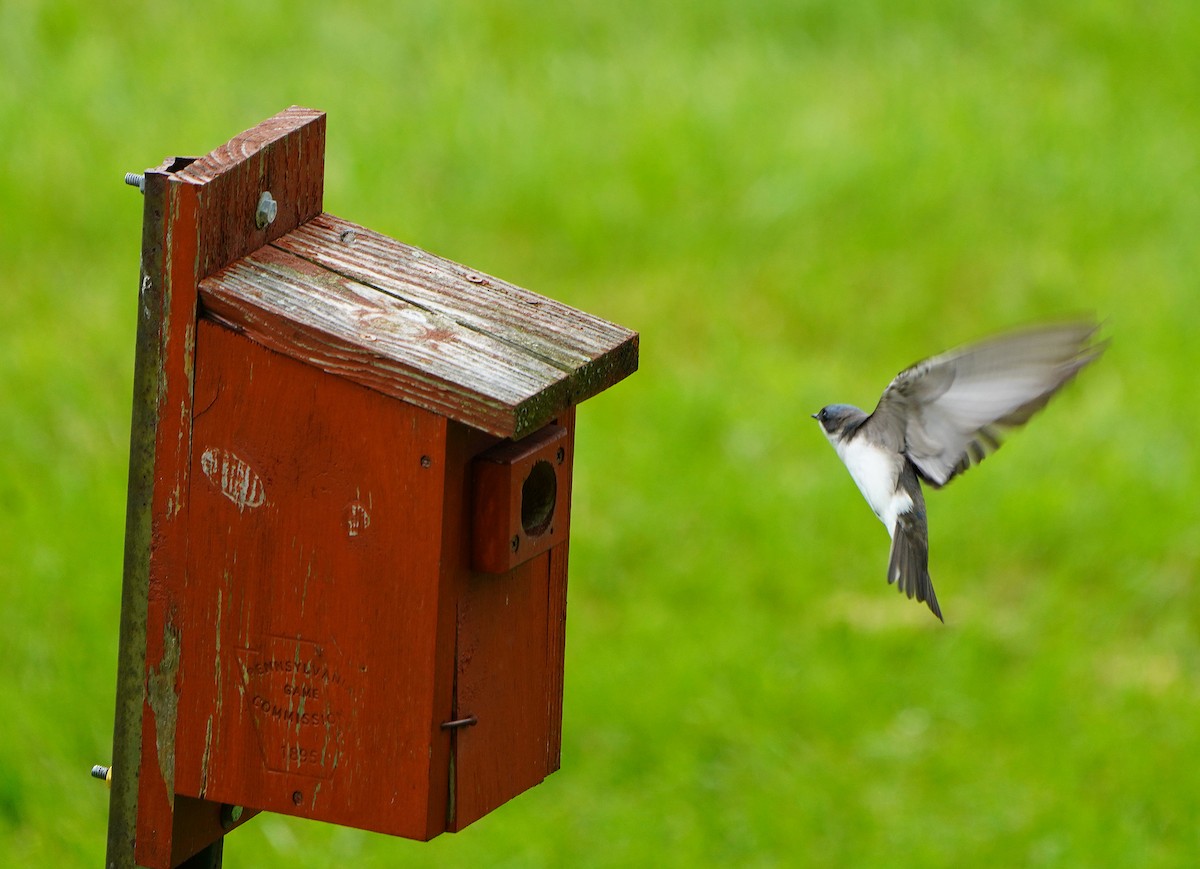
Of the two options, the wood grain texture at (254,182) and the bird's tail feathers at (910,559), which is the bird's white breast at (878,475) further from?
the wood grain texture at (254,182)

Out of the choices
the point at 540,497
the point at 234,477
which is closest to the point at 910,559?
the point at 540,497

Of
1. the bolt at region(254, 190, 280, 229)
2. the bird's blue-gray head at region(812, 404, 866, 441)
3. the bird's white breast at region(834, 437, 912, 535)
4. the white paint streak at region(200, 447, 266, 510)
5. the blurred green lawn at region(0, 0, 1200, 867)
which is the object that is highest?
the bolt at region(254, 190, 280, 229)

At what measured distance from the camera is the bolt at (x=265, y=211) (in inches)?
90.6

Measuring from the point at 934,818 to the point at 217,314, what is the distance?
8.93ft

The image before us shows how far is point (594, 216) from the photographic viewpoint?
20.4 feet

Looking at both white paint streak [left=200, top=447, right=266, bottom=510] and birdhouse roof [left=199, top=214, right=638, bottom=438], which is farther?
white paint streak [left=200, top=447, right=266, bottom=510]

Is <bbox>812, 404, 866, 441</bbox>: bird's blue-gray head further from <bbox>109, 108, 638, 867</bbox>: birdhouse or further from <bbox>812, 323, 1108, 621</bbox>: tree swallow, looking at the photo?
<bbox>109, 108, 638, 867</bbox>: birdhouse

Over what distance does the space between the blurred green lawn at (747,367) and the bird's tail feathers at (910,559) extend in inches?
54.2

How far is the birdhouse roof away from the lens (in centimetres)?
217

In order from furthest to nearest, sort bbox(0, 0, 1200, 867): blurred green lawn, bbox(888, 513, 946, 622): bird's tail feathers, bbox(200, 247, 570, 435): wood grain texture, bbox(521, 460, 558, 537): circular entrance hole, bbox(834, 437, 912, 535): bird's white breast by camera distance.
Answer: bbox(0, 0, 1200, 867): blurred green lawn
bbox(888, 513, 946, 622): bird's tail feathers
bbox(834, 437, 912, 535): bird's white breast
bbox(521, 460, 558, 537): circular entrance hole
bbox(200, 247, 570, 435): wood grain texture

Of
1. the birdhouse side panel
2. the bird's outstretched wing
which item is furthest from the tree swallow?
the birdhouse side panel

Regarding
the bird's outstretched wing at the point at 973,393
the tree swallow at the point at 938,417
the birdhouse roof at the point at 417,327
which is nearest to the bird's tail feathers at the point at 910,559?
the tree swallow at the point at 938,417

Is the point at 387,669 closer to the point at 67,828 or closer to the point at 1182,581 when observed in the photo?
the point at 67,828

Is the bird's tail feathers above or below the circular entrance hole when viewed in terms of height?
below
